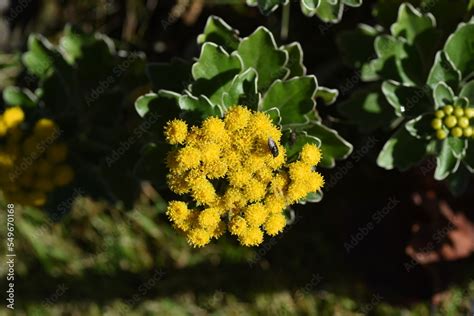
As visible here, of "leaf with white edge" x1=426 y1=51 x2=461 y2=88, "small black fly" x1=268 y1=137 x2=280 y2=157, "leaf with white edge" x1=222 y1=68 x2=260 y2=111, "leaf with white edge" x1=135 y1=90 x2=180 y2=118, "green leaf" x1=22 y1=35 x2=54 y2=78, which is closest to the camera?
"small black fly" x1=268 y1=137 x2=280 y2=157

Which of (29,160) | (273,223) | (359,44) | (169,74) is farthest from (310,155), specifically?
(29,160)

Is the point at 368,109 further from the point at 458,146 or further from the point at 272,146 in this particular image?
the point at 272,146

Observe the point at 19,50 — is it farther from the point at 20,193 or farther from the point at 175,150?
the point at 175,150

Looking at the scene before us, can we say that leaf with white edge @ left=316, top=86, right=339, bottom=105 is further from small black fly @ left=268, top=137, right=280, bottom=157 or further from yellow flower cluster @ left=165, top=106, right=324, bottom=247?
small black fly @ left=268, top=137, right=280, bottom=157

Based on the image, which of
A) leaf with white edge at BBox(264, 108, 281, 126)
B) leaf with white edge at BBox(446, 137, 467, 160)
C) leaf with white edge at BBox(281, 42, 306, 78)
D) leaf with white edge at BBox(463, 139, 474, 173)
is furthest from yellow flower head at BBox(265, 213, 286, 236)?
leaf with white edge at BBox(463, 139, 474, 173)

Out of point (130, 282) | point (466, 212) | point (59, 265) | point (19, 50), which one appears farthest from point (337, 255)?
point (19, 50)

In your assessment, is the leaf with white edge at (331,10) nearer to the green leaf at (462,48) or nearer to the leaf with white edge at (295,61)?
the leaf with white edge at (295,61)
